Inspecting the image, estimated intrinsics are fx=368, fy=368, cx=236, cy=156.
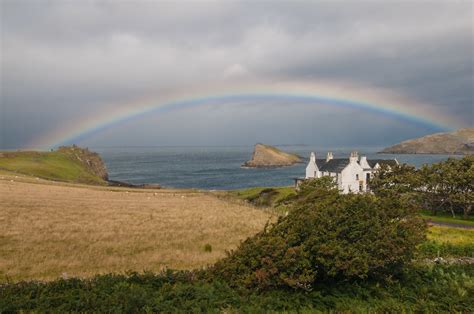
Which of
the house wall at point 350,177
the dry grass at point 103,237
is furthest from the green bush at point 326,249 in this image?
the house wall at point 350,177

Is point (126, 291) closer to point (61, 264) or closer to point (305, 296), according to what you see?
point (305, 296)

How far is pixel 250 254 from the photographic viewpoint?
432 inches

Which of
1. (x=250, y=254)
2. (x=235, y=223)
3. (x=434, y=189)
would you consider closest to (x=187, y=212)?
(x=235, y=223)

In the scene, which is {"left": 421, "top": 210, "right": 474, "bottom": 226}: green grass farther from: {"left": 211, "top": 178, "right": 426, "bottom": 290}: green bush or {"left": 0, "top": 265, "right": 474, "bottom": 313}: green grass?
{"left": 0, "top": 265, "right": 474, "bottom": 313}: green grass

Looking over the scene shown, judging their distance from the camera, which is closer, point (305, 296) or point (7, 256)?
point (305, 296)

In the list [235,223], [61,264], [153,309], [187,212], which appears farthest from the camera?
[187,212]

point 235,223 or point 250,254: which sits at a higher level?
point 250,254

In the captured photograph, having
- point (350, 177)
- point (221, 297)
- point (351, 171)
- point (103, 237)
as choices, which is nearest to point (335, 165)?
point (351, 171)

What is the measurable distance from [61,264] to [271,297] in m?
12.2

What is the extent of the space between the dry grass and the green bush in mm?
7452

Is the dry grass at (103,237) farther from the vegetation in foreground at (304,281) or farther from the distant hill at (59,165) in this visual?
the distant hill at (59,165)

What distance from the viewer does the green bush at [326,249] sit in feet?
32.5

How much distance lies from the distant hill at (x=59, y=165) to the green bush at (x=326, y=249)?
90333 millimetres

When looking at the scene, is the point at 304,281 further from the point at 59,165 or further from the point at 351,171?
Answer: the point at 59,165
